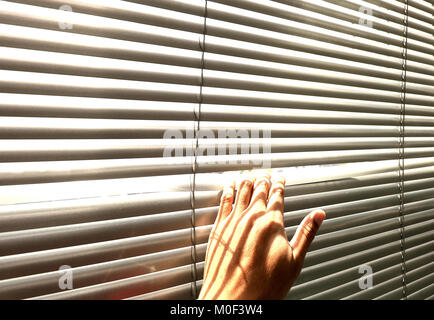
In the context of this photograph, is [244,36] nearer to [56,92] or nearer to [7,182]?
[56,92]

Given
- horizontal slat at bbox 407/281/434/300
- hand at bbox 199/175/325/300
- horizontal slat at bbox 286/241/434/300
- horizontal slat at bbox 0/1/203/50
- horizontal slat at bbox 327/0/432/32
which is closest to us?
horizontal slat at bbox 0/1/203/50

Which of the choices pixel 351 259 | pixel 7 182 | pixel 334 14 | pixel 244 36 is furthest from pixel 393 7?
pixel 7 182

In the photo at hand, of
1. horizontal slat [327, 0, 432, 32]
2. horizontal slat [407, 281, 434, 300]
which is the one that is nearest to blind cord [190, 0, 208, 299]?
horizontal slat [327, 0, 432, 32]

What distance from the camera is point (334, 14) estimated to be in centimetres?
111

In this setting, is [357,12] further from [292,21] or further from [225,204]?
[225,204]

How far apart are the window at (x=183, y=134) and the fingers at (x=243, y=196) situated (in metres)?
0.06

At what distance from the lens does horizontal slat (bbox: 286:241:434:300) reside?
1.06 metres

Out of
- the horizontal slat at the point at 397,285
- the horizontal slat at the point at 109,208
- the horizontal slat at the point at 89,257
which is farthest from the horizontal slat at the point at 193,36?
the horizontal slat at the point at 397,285

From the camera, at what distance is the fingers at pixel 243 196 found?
2.75 ft

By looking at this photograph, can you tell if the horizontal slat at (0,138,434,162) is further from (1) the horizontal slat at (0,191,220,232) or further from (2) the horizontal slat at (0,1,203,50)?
(2) the horizontal slat at (0,1,203,50)

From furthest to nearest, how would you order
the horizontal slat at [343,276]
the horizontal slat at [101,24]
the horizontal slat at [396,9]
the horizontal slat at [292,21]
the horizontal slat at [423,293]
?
the horizontal slat at [423,293]
the horizontal slat at [396,9]
the horizontal slat at [343,276]
the horizontal slat at [292,21]
the horizontal slat at [101,24]

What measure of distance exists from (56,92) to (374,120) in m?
1.03

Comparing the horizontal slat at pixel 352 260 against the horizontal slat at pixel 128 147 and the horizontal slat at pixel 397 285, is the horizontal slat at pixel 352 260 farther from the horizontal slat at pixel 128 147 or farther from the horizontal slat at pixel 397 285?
the horizontal slat at pixel 128 147

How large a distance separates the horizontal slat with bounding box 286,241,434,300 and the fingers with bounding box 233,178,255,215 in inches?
15.0
